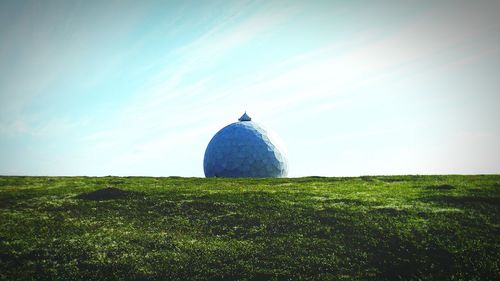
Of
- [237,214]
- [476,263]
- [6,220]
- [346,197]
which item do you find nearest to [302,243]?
[237,214]

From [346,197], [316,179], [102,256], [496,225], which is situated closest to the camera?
[102,256]

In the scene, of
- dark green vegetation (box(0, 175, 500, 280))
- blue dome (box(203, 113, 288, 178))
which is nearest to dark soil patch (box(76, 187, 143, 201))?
dark green vegetation (box(0, 175, 500, 280))

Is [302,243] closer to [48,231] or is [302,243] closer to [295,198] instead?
[295,198]

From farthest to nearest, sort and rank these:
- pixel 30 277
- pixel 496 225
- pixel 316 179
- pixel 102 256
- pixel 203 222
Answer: pixel 316 179 → pixel 203 222 → pixel 496 225 → pixel 102 256 → pixel 30 277

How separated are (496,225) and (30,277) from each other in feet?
65.4

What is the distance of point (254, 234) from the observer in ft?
55.7

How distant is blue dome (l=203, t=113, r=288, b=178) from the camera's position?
45.5 meters

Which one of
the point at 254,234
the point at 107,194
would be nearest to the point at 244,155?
the point at 107,194

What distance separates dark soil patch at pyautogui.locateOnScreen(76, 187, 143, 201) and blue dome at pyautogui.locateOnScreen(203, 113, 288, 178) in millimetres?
21448

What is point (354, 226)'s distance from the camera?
56.7ft

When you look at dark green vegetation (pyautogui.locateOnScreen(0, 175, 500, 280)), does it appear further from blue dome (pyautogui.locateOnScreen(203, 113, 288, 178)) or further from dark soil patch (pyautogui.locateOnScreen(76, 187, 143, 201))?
blue dome (pyautogui.locateOnScreen(203, 113, 288, 178))

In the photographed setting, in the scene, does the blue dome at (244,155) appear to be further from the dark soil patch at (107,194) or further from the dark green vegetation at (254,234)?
the dark soil patch at (107,194)

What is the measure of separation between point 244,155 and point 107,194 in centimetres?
2310

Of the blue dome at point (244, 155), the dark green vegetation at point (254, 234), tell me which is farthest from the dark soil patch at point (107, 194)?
the blue dome at point (244, 155)
